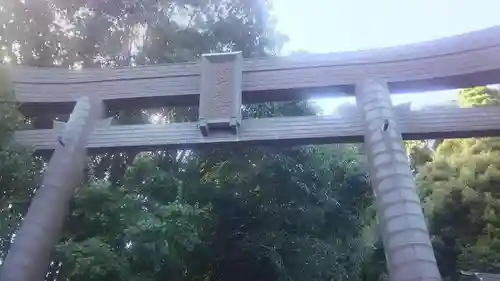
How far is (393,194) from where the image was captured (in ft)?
17.8

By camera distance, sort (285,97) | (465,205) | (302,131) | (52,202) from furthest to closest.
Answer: (465,205)
(285,97)
(302,131)
(52,202)

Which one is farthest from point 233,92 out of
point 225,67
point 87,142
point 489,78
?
point 489,78

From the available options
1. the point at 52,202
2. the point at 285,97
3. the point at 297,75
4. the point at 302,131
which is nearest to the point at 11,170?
the point at 52,202

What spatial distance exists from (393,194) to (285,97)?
198 centimetres

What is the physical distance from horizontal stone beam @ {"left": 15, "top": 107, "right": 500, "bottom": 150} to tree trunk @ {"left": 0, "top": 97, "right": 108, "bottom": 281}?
20 cm

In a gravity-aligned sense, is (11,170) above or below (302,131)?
below

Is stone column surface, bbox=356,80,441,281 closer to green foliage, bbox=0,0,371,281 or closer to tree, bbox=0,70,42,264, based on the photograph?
green foliage, bbox=0,0,371,281

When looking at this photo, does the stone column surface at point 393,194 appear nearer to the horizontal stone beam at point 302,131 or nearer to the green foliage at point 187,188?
the horizontal stone beam at point 302,131

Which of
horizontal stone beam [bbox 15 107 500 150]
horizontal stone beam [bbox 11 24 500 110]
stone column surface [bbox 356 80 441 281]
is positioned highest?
horizontal stone beam [bbox 11 24 500 110]

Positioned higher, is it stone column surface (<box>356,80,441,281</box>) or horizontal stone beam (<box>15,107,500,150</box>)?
horizontal stone beam (<box>15,107,500,150</box>)

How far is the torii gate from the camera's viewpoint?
19.7 ft

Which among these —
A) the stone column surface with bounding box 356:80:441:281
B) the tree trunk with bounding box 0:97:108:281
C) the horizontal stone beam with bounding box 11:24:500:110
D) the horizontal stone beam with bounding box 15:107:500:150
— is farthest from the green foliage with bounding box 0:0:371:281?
the stone column surface with bounding box 356:80:441:281

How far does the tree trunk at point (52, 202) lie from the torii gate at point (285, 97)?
17 millimetres

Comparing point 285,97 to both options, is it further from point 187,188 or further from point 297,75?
point 187,188
